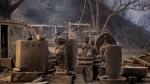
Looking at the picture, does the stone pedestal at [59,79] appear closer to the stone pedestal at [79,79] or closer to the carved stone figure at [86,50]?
the stone pedestal at [79,79]

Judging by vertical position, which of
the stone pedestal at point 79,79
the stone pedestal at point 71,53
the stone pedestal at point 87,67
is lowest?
the stone pedestal at point 79,79

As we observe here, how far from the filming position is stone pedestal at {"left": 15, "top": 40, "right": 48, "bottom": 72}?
9859 millimetres

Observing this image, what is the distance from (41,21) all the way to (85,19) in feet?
22.4

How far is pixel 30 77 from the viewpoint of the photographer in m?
9.50

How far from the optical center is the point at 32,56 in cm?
993

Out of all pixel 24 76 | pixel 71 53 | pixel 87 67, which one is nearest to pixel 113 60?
pixel 87 67

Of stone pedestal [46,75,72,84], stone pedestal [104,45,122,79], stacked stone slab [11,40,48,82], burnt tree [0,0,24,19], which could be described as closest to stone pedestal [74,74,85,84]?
stone pedestal [46,75,72,84]

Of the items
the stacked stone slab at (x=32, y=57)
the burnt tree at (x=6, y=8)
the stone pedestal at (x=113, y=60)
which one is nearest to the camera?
the stone pedestal at (x=113, y=60)

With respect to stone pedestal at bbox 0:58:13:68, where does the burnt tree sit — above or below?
above

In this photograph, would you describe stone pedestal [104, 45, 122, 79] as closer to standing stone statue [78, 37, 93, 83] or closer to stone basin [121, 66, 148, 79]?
standing stone statue [78, 37, 93, 83]

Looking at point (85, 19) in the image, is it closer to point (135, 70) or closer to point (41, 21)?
point (41, 21)

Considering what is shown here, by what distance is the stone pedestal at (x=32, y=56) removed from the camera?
32.3ft

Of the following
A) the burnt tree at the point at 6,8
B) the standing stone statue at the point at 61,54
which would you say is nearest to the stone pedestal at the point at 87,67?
the standing stone statue at the point at 61,54

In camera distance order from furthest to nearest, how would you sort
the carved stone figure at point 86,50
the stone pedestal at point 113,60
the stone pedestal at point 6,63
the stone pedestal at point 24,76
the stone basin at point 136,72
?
1. the stone pedestal at point 6,63
2. the stone basin at point 136,72
3. the carved stone figure at point 86,50
4. the stone pedestal at point 24,76
5. the stone pedestal at point 113,60
